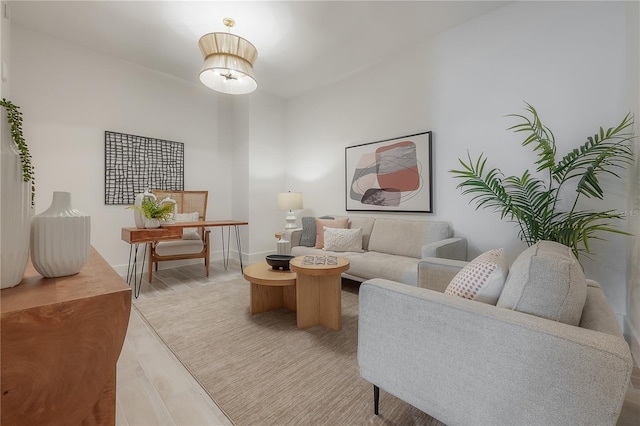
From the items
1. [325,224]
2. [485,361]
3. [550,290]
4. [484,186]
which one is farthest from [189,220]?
[550,290]

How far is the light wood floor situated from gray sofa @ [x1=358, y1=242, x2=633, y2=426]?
0.77 m

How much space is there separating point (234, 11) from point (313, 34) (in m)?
0.83

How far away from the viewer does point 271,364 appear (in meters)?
1.63

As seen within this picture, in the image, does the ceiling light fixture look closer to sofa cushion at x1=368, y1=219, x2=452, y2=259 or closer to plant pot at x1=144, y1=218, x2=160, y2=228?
plant pot at x1=144, y1=218, x2=160, y2=228

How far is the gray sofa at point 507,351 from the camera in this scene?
2.27 ft

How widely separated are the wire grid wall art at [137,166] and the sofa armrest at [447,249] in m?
3.58

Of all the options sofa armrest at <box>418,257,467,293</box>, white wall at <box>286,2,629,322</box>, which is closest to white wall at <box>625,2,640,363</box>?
white wall at <box>286,2,629,322</box>

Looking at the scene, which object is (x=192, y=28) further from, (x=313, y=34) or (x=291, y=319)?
(x=291, y=319)

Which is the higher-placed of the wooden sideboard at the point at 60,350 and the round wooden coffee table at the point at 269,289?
the wooden sideboard at the point at 60,350

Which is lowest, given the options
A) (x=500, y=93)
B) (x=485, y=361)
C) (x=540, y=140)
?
(x=485, y=361)

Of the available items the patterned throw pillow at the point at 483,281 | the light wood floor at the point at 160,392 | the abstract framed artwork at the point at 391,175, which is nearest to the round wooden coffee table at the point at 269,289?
the light wood floor at the point at 160,392

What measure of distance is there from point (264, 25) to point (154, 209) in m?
2.22

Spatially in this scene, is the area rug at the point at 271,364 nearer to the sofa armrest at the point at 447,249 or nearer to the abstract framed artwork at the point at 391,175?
the sofa armrest at the point at 447,249

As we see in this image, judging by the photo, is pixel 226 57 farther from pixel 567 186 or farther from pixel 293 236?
pixel 567 186
